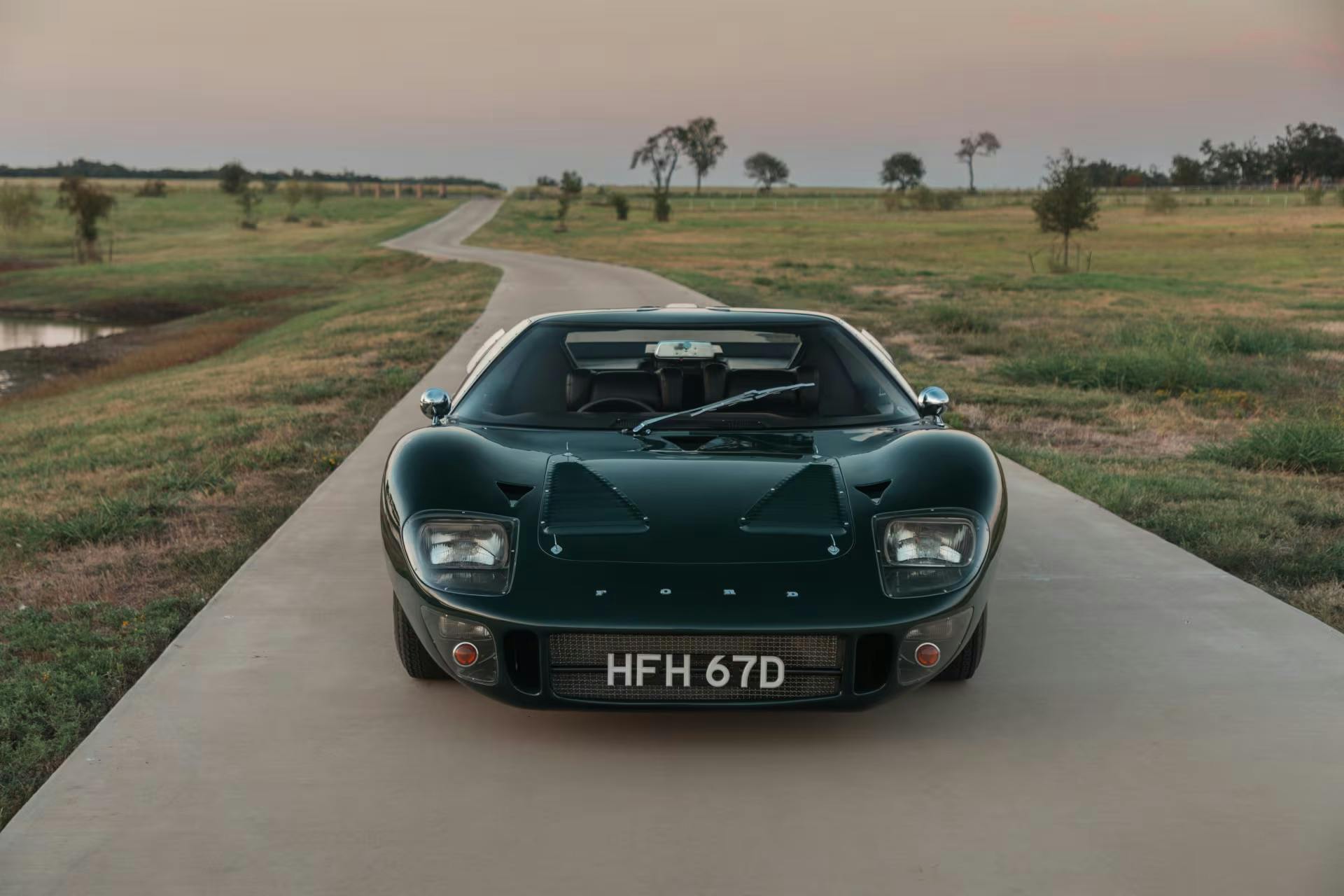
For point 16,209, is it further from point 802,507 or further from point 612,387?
point 802,507

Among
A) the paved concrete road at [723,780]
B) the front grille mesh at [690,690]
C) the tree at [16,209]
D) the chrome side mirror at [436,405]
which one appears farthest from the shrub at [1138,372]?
the tree at [16,209]

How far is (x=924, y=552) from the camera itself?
3.87 meters

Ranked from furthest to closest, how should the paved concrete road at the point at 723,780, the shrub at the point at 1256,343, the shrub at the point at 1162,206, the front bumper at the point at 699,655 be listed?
the shrub at the point at 1162,206, the shrub at the point at 1256,343, the front bumper at the point at 699,655, the paved concrete road at the point at 723,780

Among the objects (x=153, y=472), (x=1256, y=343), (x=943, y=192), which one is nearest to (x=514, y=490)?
(x=153, y=472)

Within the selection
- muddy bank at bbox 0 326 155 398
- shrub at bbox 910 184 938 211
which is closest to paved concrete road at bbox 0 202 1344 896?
muddy bank at bbox 0 326 155 398

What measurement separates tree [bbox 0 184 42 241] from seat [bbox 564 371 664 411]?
2952 inches

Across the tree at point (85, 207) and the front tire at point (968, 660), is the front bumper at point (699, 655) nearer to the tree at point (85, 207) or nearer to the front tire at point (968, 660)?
the front tire at point (968, 660)

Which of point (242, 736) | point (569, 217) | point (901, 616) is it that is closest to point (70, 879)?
point (242, 736)

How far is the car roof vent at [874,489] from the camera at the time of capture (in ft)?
13.1

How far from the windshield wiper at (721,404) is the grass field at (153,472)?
1.97 meters

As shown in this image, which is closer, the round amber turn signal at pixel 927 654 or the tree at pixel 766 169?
the round amber turn signal at pixel 927 654

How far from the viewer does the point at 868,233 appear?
6869cm

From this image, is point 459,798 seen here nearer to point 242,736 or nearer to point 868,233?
point 242,736

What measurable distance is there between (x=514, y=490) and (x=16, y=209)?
76426 mm
